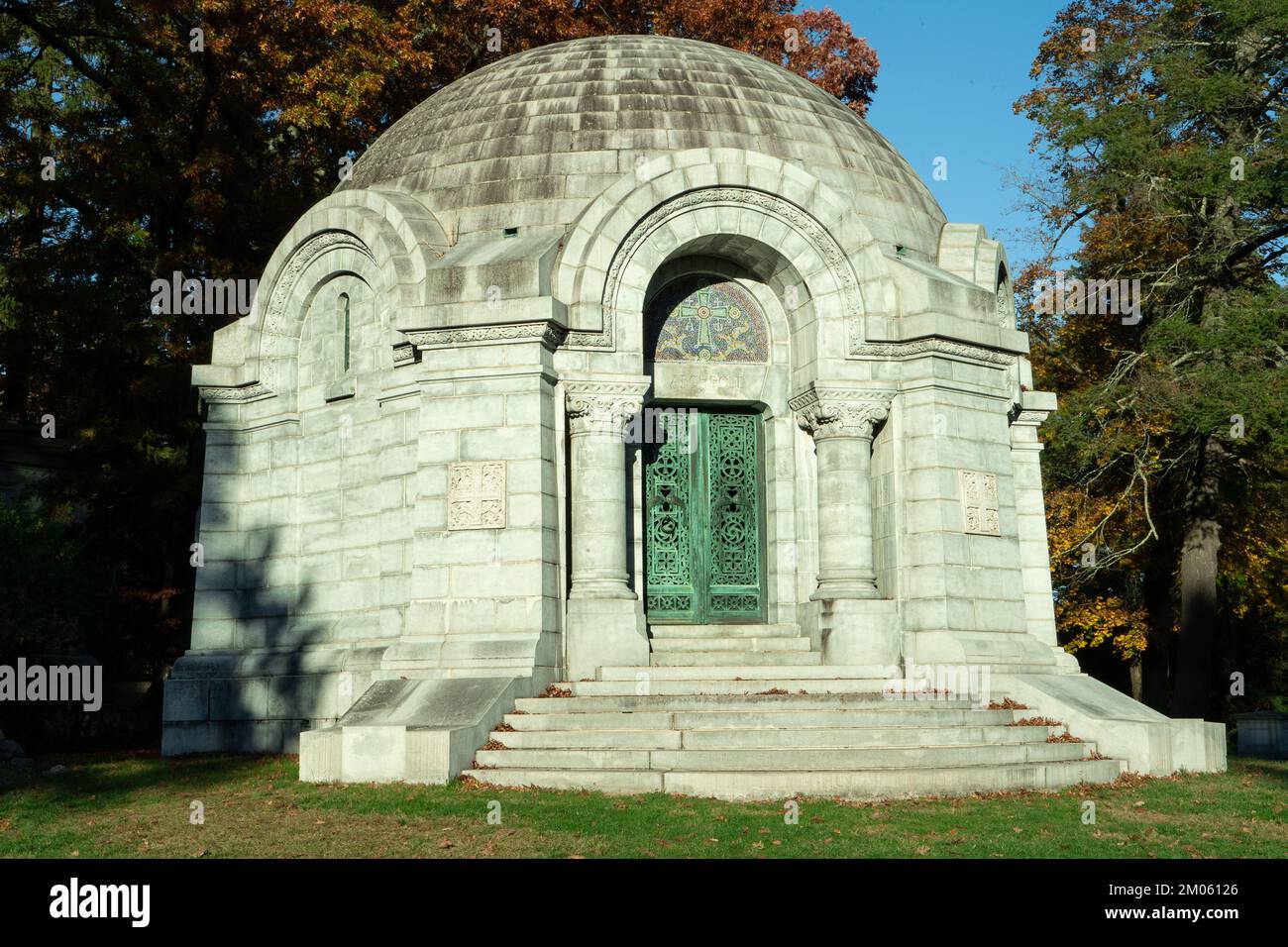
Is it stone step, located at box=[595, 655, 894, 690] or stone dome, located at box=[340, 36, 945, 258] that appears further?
stone dome, located at box=[340, 36, 945, 258]

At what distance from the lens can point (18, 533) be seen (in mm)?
22938

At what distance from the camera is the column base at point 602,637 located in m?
17.2

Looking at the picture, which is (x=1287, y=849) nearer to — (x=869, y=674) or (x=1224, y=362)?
(x=869, y=674)

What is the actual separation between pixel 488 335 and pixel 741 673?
17.4 ft

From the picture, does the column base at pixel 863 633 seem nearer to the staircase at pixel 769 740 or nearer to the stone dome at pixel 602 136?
the staircase at pixel 769 740

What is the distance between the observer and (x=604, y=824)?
1181cm

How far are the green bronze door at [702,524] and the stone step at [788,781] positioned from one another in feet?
18.1

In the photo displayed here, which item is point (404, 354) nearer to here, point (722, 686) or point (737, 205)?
point (737, 205)

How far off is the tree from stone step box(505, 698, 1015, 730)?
12716mm

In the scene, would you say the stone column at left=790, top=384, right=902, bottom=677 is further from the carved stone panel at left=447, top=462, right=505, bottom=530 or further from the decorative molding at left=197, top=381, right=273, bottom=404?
the decorative molding at left=197, top=381, right=273, bottom=404

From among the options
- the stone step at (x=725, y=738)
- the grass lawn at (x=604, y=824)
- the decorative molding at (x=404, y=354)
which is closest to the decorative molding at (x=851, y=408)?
the stone step at (x=725, y=738)

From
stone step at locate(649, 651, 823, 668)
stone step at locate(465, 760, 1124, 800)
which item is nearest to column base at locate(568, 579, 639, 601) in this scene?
stone step at locate(649, 651, 823, 668)

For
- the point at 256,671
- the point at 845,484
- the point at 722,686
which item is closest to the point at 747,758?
the point at 722,686

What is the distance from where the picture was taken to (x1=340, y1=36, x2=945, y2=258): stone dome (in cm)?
1938
